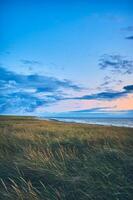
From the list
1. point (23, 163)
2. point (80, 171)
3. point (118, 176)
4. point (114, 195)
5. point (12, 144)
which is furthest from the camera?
point (12, 144)

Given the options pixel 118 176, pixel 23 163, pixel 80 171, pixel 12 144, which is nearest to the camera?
pixel 118 176

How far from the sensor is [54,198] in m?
3.78

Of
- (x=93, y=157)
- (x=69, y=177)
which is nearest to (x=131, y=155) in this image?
(x=93, y=157)

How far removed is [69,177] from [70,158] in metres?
1.09

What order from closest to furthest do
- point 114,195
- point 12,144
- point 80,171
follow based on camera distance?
point 114,195 → point 80,171 → point 12,144

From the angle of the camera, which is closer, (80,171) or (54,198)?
(54,198)

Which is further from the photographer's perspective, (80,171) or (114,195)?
(80,171)

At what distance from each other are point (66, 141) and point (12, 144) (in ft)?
4.75

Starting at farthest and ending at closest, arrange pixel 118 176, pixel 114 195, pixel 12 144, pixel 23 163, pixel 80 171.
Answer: pixel 12 144
pixel 23 163
pixel 80 171
pixel 118 176
pixel 114 195

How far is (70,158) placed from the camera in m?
5.35

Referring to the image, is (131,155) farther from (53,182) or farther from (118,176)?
(53,182)

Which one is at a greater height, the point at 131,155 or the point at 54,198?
the point at 131,155

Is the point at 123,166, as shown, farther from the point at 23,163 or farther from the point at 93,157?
the point at 23,163

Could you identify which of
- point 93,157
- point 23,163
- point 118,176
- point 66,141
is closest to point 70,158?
point 93,157
